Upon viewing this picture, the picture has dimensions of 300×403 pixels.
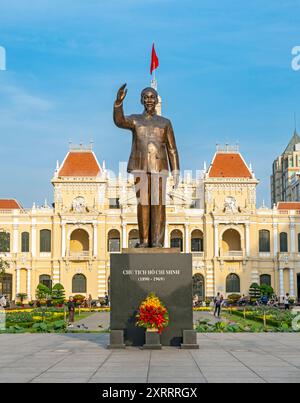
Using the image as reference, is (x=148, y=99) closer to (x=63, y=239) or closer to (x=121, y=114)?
(x=121, y=114)

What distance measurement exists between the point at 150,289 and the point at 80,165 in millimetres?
54678

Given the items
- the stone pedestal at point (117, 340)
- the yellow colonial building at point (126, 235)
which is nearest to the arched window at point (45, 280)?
the yellow colonial building at point (126, 235)

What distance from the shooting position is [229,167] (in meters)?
68.1

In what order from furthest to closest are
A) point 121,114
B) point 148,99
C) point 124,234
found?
1. point 124,234
2. point 148,99
3. point 121,114

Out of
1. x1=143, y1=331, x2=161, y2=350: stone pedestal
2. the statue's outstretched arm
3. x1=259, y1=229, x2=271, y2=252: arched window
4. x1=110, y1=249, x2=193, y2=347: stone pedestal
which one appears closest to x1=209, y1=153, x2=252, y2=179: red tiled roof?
x1=259, y1=229, x2=271, y2=252: arched window

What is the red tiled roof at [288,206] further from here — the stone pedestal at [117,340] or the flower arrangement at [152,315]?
the flower arrangement at [152,315]

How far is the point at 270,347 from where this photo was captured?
575 inches

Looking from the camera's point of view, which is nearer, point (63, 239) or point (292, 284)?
point (63, 239)

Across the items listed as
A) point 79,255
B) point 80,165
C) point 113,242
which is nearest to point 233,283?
point 113,242

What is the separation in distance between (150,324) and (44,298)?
45672 millimetres

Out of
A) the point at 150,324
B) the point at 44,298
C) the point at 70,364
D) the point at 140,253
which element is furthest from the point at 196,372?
the point at 44,298

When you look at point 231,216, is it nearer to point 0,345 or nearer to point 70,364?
point 0,345

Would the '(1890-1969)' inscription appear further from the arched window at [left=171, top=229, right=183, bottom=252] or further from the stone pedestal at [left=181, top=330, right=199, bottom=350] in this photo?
the arched window at [left=171, top=229, right=183, bottom=252]
